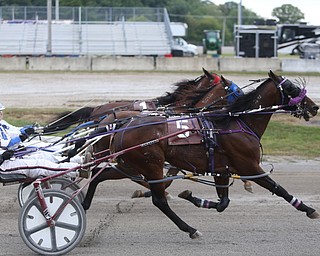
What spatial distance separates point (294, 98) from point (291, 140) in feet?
24.8

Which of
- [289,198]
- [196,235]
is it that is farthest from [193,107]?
[196,235]

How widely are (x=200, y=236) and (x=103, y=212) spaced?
196cm

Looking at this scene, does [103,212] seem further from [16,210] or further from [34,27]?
[34,27]

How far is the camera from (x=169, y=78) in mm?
26922

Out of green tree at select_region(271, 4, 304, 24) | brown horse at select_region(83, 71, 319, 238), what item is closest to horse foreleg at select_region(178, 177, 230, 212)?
brown horse at select_region(83, 71, 319, 238)

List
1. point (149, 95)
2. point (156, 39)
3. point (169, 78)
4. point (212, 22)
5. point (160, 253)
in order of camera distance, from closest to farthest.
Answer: point (160, 253), point (149, 95), point (169, 78), point (156, 39), point (212, 22)

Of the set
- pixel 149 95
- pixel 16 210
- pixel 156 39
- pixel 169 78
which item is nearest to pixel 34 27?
pixel 156 39

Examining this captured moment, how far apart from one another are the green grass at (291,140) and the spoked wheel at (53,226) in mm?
7643

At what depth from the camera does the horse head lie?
8.13 meters

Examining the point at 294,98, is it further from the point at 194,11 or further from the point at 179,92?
the point at 194,11

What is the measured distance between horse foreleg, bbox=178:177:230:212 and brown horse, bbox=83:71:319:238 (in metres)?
0.01

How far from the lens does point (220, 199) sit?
8383 mm

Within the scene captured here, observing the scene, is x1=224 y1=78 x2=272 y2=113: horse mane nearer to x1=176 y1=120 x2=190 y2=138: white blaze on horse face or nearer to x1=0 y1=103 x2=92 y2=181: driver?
x1=176 y1=120 x2=190 y2=138: white blaze on horse face

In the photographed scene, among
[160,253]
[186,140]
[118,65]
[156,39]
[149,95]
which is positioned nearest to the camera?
[160,253]
